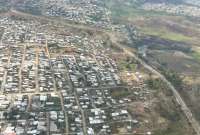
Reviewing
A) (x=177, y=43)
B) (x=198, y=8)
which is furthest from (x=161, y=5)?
(x=177, y=43)

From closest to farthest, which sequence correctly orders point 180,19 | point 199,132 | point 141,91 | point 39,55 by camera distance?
point 199,132
point 141,91
point 39,55
point 180,19

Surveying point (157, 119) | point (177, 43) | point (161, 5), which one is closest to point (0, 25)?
point (177, 43)

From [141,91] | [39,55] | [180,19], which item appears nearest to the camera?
[141,91]

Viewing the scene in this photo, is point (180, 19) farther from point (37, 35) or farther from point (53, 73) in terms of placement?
point (53, 73)

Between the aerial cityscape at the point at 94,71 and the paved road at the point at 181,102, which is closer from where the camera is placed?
the aerial cityscape at the point at 94,71

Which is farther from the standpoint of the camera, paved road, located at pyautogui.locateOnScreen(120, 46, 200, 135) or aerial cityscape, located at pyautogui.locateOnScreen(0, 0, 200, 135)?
paved road, located at pyautogui.locateOnScreen(120, 46, 200, 135)

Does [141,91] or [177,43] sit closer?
[141,91]
